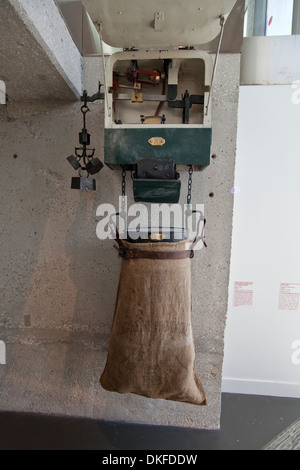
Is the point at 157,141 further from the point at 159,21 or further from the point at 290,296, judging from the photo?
the point at 290,296

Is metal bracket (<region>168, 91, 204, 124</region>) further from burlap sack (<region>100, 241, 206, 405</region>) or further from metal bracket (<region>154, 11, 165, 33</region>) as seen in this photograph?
burlap sack (<region>100, 241, 206, 405</region>)

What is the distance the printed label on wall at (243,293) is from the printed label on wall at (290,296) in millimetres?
183

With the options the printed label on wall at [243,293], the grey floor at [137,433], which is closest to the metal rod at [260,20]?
the printed label on wall at [243,293]

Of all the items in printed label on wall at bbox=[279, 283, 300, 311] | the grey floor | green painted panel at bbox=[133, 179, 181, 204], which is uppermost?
green painted panel at bbox=[133, 179, 181, 204]

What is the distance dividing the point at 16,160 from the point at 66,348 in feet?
3.51

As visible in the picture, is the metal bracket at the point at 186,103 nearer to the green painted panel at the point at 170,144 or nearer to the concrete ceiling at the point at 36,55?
the green painted panel at the point at 170,144

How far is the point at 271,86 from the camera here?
4.75ft

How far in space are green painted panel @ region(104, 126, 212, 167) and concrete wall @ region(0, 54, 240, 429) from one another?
0.26m

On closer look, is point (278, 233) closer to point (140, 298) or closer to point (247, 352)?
point (247, 352)

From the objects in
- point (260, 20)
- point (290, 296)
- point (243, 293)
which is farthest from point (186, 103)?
point (290, 296)

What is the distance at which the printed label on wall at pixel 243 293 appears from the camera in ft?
5.30

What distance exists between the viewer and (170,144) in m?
1.08

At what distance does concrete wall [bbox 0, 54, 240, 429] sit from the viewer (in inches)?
53.4

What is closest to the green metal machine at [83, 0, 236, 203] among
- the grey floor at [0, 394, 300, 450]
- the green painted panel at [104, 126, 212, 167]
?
the green painted panel at [104, 126, 212, 167]
